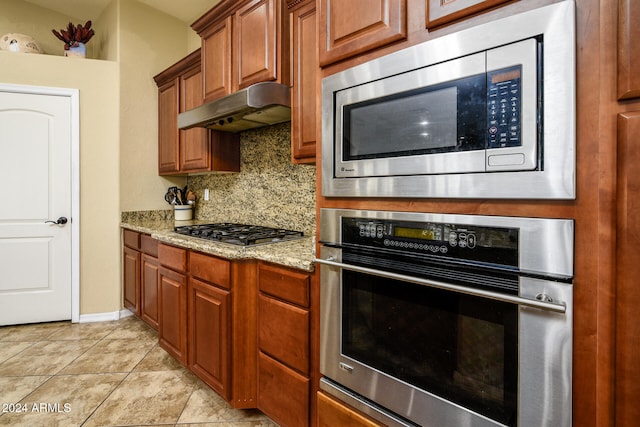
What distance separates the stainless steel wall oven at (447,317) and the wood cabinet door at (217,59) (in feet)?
5.12

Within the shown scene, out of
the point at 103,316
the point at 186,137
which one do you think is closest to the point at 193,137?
the point at 186,137

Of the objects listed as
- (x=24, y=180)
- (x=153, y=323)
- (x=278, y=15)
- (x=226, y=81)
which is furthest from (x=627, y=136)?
(x=24, y=180)

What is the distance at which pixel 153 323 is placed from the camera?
9.05 ft

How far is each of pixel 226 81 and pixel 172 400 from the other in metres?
2.07

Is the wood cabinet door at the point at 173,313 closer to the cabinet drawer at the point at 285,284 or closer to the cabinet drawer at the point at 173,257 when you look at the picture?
the cabinet drawer at the point at 173,257

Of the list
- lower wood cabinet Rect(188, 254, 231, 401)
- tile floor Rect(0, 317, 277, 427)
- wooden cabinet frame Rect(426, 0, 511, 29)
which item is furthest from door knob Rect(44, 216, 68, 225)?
wooden cabinet frame Rect(426, 0, 511, 29)

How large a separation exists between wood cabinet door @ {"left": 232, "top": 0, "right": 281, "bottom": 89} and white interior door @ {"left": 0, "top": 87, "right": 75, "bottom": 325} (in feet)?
6.68

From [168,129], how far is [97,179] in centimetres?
83

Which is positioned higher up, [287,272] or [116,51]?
[116,51]

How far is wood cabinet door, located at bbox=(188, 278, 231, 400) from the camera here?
1.74m

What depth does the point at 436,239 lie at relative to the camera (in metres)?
0.98

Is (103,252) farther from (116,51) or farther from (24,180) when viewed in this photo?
(116,51)

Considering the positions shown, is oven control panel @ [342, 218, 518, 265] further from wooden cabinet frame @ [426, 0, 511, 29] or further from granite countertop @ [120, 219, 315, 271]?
wooden cabinet frame @ [426, 0, 511, 29]

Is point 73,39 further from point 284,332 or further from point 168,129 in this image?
point 284,332
